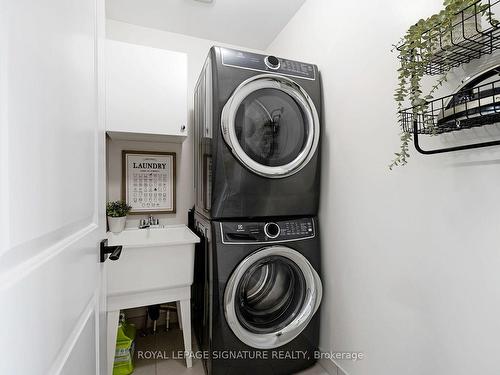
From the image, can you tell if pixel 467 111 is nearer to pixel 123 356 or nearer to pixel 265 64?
pixel 265 64

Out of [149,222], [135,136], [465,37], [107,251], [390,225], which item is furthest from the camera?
[149,222]

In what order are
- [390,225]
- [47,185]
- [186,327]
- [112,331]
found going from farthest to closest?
[186,327] → [112,331] → [390,225] → [47,185]

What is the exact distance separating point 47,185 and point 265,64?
1.41 m

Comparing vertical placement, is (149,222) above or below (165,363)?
above

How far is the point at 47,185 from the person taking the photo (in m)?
0.47

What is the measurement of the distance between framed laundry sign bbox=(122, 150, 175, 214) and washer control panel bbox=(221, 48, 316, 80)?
3.54 feet

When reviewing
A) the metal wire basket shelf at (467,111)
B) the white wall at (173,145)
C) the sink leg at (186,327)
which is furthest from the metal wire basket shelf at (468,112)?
the white wall at (173,145)

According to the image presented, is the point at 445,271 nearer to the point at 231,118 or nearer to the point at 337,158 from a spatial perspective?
the point at 337,158

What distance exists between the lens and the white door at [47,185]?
1.13 ft

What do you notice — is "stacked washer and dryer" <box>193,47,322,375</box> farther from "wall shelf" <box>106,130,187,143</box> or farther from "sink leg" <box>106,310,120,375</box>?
"sink leg" <box>106,310,120,375</box>

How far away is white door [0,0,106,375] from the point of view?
34cm

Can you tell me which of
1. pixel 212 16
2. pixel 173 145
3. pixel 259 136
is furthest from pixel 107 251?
pixel 212 16

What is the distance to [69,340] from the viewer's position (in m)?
0.59

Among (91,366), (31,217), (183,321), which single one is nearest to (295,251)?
(183,321)
